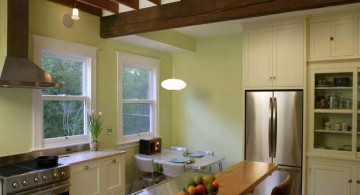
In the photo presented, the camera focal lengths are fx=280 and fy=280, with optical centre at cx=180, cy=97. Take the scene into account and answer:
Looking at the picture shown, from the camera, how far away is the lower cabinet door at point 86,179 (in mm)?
3076

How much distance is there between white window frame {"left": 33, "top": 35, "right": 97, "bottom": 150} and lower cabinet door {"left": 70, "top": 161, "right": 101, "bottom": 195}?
1.86 feet

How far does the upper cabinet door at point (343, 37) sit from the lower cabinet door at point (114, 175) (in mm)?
3210

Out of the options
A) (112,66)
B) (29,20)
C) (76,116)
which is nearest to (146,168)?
(76,116)

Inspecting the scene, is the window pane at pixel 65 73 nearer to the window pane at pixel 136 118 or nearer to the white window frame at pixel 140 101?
the white window frame at pixel 140 101

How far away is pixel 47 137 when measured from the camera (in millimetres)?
3443

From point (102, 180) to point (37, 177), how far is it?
0.94 meters

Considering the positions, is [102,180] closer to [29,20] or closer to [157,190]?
[157,190]

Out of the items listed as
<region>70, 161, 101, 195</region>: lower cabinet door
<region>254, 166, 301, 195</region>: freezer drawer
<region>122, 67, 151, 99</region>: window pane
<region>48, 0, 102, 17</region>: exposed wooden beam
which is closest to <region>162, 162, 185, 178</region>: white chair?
<region>70, 161, 101, 195</region>: lower cabinet door

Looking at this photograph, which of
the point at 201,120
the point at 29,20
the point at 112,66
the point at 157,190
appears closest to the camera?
the point at 157,190

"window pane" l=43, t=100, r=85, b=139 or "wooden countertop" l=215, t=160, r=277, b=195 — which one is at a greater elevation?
"window pane" l=43, t=100, r=85, b=139

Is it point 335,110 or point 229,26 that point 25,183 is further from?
point 335,110

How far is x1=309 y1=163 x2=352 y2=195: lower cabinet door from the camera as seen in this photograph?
3.68m

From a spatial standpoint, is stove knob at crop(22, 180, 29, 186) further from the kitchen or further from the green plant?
the green plant

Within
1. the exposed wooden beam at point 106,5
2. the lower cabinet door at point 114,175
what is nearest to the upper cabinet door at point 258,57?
the exposed wooden beam at point 106,5
